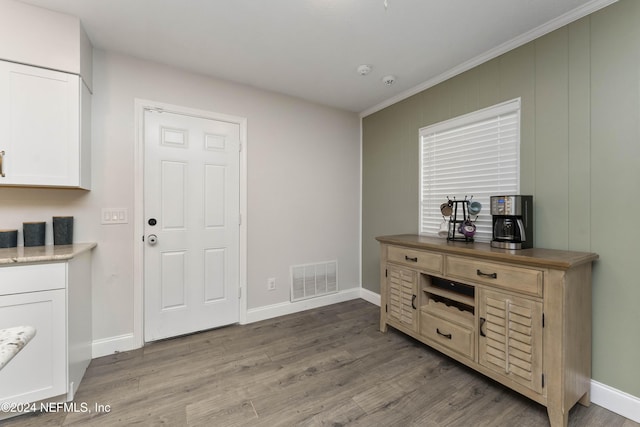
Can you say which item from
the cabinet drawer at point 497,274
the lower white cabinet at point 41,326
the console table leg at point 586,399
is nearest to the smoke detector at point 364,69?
A: the cabinet drawer at point 497,274

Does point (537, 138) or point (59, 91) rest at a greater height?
point (59, 91)

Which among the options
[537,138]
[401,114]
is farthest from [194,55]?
[537,138]

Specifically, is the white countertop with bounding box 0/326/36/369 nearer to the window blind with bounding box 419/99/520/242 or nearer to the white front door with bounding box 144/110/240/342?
the white front door with bounding box 144/110/240/342

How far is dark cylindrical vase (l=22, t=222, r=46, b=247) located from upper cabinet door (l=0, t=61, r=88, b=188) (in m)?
0.33

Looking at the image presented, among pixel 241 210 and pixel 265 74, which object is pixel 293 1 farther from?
pixel 241 210

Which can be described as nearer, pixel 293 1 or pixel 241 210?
pixel 293 1

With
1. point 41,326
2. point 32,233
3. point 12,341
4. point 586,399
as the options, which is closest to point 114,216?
point 32,233

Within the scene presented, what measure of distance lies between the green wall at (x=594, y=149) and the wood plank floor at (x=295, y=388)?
1.88 feet

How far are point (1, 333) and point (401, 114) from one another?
131 inches

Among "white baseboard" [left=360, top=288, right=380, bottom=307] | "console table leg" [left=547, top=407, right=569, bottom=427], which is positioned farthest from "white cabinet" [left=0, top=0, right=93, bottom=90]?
"console table leg" [left=547, top=407, right=569, bottom=427]

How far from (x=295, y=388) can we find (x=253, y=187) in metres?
1.92

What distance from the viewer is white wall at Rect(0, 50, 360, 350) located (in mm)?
2264

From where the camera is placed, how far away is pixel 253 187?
295cm

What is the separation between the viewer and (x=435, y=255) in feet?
7.22
